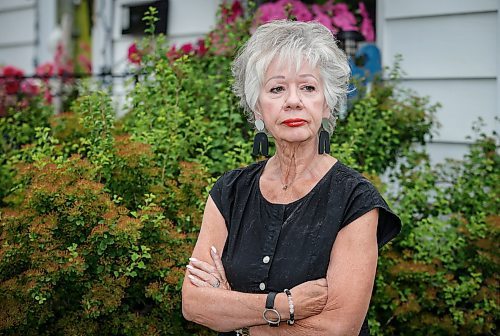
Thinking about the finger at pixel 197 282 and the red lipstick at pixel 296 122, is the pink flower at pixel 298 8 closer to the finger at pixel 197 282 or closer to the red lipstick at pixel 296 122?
the red lipstick at pixel 296 122

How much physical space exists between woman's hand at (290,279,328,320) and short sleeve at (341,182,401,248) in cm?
21

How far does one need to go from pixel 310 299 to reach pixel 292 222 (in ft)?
0.91

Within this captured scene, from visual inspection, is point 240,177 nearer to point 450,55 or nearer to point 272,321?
point 272,321

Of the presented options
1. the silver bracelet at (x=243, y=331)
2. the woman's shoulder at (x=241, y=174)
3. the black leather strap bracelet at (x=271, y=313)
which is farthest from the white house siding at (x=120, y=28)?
the black leather strap bracelet at (x=271, y=313)

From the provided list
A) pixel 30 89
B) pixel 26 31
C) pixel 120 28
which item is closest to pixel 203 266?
pixel 30 89

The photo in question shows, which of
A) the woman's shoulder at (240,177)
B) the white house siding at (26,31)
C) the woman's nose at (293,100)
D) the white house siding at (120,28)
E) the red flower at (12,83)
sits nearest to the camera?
the woman's nose at (293,100)

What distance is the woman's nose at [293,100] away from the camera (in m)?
2.53

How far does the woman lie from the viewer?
2428 mm

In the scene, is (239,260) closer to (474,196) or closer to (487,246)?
(487,246)

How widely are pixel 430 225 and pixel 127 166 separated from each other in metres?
1.47

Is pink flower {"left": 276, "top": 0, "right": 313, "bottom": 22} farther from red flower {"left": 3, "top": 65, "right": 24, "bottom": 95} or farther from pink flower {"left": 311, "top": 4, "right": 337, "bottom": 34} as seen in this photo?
red flower {"left": 3, "top": 65, "right": 24, "bottom": 95}

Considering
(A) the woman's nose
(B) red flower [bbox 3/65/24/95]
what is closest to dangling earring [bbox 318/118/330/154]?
(A) the woman's nose

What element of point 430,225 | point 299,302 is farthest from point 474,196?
point 299,302

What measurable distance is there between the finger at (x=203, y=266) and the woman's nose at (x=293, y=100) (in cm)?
59
